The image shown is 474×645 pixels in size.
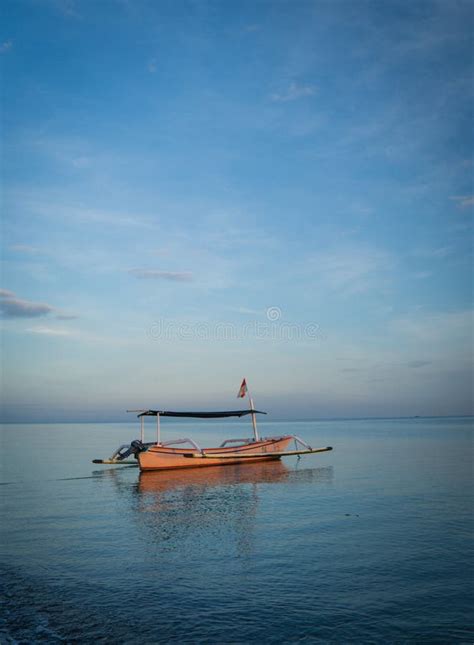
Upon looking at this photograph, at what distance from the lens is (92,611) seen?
12117 mm

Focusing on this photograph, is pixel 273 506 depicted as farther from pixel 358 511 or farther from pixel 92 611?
pixel 92 611

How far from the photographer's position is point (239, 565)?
50.6ft

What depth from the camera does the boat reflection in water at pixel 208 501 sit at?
19.0m

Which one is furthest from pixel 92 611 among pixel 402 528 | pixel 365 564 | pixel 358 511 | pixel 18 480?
pixel 18 480

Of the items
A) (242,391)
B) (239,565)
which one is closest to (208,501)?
(239,565)

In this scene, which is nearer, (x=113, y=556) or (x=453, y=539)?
(x=113, y=556)

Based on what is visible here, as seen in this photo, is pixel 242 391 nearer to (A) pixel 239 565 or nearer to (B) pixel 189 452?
(B) pixel 189 452

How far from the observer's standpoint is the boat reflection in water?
19.0 m

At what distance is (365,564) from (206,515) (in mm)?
9673

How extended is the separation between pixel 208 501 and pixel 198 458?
14.7 meters

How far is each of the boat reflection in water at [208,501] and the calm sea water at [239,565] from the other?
141mm

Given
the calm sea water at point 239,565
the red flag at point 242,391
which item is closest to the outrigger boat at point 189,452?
the red flag at point 242,391

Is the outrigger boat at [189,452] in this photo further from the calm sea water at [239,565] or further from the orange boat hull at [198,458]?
the calm sea water at [239,565]

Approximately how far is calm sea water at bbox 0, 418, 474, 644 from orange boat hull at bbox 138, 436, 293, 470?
7520 mm
